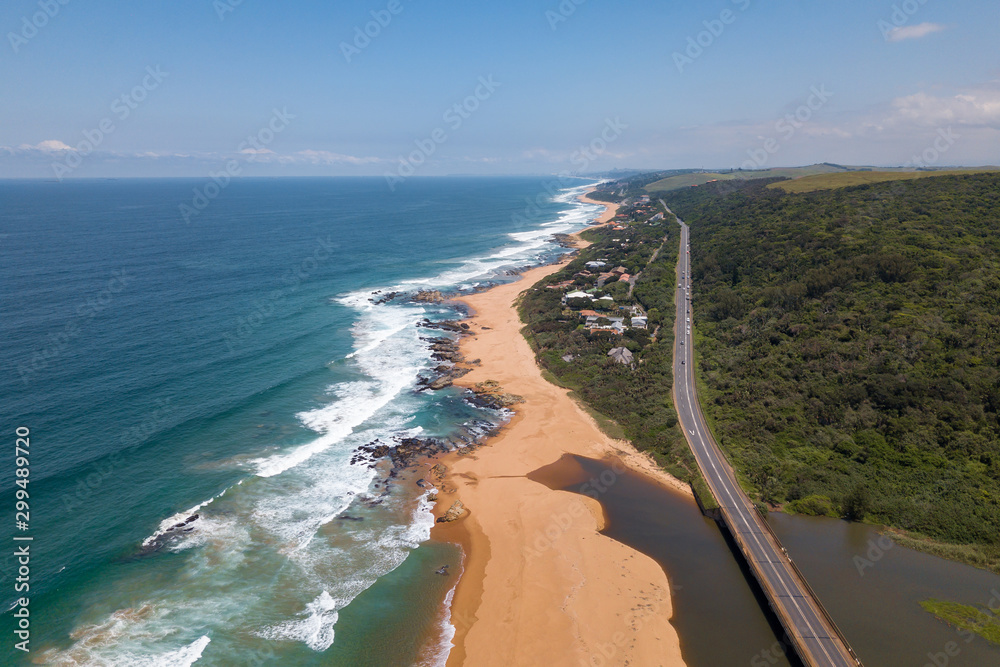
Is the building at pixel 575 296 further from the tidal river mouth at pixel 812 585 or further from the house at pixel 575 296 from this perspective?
the tidal river mouth at pixel 812 585

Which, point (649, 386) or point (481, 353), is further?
point (481, 353)

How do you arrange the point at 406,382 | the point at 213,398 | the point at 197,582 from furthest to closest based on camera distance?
the point at 406,382 < the point at 213,398 < the point at 197,582

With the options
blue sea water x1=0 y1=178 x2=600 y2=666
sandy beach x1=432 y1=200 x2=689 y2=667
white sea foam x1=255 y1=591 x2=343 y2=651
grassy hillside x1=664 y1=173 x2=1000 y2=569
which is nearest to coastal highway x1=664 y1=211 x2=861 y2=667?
grassy hillside x1=664 y1=173 x2=1000 y2=569

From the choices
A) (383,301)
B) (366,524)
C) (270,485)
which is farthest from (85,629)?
(383,301)

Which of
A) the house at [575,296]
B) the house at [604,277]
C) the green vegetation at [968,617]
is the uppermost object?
the house at [604,277]

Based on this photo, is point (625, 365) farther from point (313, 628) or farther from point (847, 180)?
point (847, 180)

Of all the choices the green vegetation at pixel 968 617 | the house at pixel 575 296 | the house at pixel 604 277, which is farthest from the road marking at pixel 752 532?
the house at pixel 604 277

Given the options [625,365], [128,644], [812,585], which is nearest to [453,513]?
[128,644]

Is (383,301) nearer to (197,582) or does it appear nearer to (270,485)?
(270,485)
